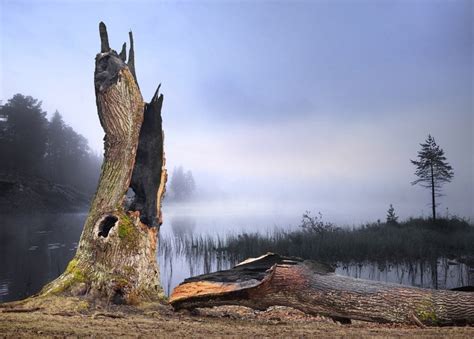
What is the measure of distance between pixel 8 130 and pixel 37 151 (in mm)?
5092

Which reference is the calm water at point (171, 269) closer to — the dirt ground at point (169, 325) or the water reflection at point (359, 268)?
the water reflection at point (359, 268)

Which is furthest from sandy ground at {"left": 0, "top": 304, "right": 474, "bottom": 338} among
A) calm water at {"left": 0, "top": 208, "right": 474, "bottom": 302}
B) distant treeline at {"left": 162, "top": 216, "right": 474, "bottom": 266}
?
distant treeline at {"left": 162, "top": 216, "right": 474, "bottom": 266}

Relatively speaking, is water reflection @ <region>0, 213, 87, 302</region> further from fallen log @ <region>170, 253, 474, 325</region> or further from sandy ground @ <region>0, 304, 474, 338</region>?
fallen log @ <region>170, 253, 474, 325</region>

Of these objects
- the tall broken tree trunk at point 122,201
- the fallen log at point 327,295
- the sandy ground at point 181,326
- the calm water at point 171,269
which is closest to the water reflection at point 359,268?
the calm water at point 171,269

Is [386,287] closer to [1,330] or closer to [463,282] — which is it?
[1,330]

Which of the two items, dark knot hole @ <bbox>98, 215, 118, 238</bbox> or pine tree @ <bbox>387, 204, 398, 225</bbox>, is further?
pine tree @ <bbox>387, 204, 398, 225</bbox>

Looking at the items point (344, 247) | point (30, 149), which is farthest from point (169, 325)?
point (30, 149)

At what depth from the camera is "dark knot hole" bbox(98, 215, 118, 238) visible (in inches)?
293

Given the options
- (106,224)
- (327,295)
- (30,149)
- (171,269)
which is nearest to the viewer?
(327,295)

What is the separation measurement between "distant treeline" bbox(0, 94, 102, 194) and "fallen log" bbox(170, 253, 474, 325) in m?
48.5

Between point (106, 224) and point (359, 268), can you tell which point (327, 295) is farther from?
point (359, 268)

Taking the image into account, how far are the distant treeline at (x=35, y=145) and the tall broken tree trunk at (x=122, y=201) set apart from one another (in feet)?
145

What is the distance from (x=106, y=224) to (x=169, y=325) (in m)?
3.48

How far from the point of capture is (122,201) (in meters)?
7.72
